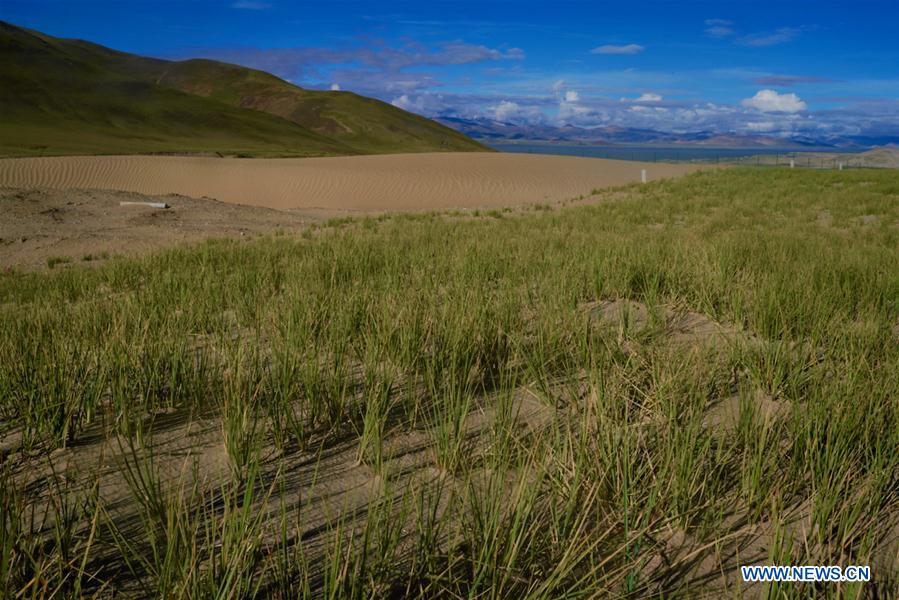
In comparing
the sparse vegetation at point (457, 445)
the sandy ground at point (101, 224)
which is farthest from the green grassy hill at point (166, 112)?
the sparse vegetation at point (457, 445)

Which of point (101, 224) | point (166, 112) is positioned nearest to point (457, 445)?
point (101, 224)

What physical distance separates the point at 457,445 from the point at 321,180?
30291mm

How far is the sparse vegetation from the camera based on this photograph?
5.17ft

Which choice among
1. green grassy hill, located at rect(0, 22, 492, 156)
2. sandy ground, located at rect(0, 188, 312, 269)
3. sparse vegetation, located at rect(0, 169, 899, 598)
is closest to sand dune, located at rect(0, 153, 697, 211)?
sandy ground, located at rect(0, 188, 312, 269)

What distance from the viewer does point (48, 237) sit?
440 inches

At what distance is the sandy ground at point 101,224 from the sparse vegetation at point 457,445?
6.74 m

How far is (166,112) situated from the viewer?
327 ft

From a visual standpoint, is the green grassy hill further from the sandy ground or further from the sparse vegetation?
the sparse vegetation

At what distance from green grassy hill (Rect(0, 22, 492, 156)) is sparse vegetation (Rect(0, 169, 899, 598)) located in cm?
4512

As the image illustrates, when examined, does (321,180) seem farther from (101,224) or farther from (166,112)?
(166,112)

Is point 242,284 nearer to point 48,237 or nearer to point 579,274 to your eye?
A: point 579,274

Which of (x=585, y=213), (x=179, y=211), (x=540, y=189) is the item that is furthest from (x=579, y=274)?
(x=540, y=189)

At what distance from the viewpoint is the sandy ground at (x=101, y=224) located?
33.8 ft

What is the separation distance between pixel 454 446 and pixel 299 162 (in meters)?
38.7
